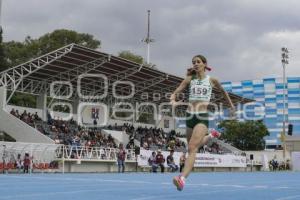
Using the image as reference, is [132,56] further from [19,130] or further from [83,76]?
[19,130]

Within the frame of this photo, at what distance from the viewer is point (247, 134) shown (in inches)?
3297

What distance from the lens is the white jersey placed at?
805cm

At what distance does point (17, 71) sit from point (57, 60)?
10.7 feet

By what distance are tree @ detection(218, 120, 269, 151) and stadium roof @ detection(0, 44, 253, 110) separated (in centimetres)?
3291

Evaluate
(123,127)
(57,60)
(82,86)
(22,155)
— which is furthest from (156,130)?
(22,155)

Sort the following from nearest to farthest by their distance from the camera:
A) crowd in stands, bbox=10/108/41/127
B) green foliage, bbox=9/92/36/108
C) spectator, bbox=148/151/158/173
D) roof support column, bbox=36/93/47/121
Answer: spectator, bbox=148/151/158/173, crowd in stands, bbox=10/108/41/127, roof support column, bbox=36/93/47/121, green foliage, bbox=9/92/36/108

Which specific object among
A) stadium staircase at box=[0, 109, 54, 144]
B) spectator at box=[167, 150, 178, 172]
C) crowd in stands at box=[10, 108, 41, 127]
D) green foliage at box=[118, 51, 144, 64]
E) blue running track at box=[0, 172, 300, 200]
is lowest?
blue running track at box=[0, 172, 300, 200]

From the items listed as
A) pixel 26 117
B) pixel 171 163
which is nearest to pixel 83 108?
pixel 26 117

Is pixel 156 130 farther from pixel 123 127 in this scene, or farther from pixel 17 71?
pixel 17 71

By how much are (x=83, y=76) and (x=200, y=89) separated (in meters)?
35.3

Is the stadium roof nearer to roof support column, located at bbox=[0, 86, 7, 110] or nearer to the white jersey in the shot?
roof support column, located at bbox=[0, 86, 7, 110]

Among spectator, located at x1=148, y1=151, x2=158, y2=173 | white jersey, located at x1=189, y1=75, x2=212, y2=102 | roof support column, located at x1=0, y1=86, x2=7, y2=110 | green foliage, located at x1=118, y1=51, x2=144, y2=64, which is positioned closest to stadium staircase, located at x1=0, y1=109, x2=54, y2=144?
roof support column, located at x1=0, y1=86, x2=7, y2=110

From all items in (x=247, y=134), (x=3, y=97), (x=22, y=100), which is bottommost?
(x=247, y=134)

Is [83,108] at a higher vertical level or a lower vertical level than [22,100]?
lower
